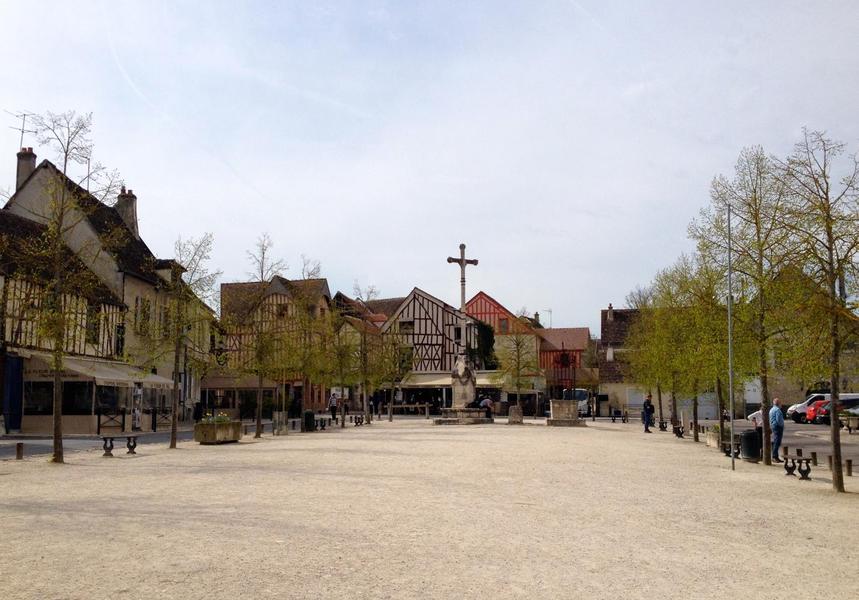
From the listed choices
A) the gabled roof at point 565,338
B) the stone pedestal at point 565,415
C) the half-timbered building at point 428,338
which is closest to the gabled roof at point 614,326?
the gabled roof at point 565,338

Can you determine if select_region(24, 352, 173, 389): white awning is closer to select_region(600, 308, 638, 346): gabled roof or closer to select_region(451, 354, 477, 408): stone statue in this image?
select_region(451, 354, 477, 408): stone statue

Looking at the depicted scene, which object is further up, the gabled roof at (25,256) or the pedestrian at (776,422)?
the gabled roof at (25,256)

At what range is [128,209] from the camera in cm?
3862

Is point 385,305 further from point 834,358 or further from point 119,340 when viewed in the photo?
point 834,358

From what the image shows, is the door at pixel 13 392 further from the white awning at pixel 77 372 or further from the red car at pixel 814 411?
the red car at pixel 814 411

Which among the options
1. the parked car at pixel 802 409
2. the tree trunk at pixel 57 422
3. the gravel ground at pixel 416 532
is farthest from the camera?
the parked car at pixel 802 409

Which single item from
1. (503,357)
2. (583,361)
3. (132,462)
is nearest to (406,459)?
(132,462)

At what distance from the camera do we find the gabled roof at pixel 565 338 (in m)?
72.2

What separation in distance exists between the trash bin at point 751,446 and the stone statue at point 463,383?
2006 cm

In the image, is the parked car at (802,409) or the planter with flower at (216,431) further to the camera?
the parked car at (802,409)


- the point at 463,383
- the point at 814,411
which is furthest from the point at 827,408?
the point at 463,383

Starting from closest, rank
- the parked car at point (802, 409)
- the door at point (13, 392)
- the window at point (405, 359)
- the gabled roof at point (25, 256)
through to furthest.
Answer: the gabled roof at point (25, 256) → the door at point (13, 392) → the parked car at point (802, 409) → the window at point (405, 359)

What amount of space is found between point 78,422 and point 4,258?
6.33 m

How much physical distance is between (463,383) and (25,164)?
68.8ft
